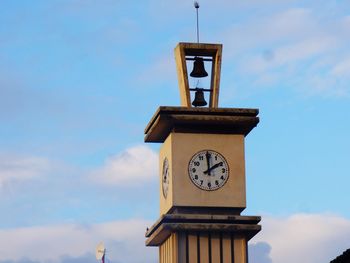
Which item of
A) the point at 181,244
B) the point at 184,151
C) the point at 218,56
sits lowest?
the point at 181,244

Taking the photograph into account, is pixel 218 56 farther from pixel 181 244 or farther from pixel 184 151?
pixel 181 244

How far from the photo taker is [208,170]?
56.1 m

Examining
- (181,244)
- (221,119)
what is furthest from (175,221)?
(221,119)

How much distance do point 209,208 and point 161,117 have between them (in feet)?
12.6

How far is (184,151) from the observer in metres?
56.0

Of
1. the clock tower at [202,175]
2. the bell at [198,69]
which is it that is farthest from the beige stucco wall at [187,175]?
the bell at [198,69]

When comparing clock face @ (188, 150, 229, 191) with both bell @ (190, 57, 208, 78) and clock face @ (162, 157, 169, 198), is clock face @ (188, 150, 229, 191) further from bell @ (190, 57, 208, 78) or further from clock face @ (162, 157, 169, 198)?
bell @ (190, 57, 208, 78)

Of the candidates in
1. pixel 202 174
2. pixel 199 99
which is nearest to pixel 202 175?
pixel 202 174

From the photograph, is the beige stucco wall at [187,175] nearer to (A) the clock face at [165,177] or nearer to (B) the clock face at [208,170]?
(B) the clock face at [208,170]

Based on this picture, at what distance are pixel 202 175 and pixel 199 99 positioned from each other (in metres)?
3.12

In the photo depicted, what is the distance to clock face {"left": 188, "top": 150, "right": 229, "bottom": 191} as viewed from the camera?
55750mm

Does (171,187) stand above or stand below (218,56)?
below

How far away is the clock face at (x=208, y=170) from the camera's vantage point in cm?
5575

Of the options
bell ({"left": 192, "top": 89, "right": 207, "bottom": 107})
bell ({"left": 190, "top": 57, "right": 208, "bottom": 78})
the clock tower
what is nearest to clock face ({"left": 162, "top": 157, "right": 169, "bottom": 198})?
the clock tower
